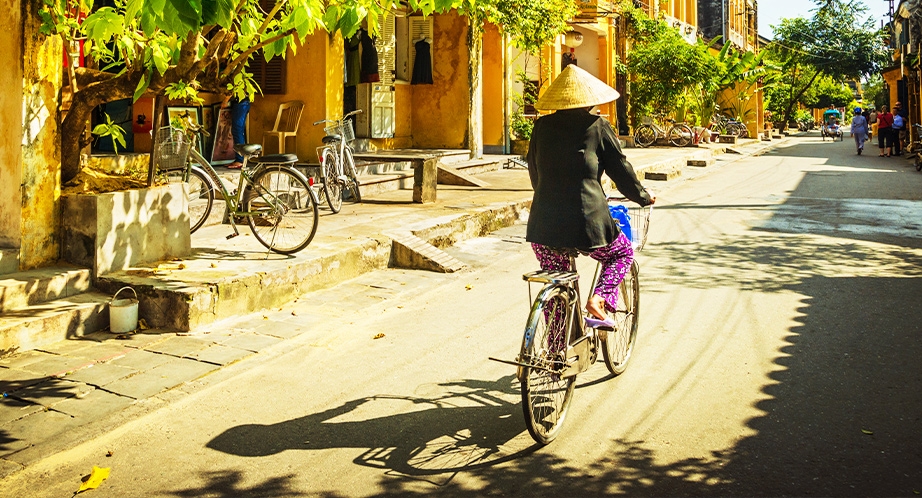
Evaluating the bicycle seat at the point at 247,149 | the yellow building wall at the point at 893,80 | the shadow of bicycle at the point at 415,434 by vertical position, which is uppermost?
the yellow building wall at the point at 893,80

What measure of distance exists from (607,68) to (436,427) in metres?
27.1

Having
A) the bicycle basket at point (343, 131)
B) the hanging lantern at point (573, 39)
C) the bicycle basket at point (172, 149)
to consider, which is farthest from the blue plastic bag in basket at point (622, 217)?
the hanging lantern at point (573, 39)

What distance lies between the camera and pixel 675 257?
9508 millimetres

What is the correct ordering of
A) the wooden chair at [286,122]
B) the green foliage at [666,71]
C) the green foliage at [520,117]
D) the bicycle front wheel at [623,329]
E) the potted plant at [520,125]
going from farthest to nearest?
the green foliage at [666,71]
the green foliage at [520,117]
the potted plant at [520,125]
the wooden chair at [286,122]
the bicycle front wheel at [623,329]

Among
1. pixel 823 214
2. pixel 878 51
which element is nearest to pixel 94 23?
pixel 823 214

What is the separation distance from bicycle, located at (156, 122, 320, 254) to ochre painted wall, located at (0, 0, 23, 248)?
1519mm

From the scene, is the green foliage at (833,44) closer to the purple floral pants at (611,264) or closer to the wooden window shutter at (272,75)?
the wooden window shutter at (272,75)

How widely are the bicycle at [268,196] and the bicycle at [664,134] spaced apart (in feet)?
77.6

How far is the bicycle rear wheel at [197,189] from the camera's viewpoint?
8.89 metres

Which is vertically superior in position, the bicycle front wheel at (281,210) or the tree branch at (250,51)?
the tree branch at (250,51)

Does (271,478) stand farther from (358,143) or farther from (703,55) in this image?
(703,55)

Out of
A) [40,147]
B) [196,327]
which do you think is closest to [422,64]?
[40,147]

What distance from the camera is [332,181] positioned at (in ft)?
37.7

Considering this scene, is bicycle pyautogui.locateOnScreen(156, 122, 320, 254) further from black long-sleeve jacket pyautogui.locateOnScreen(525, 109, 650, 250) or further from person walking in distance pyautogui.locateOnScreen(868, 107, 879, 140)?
person walking in distance pyautogui.locateOnScreen(868, 107, 879, 140)
